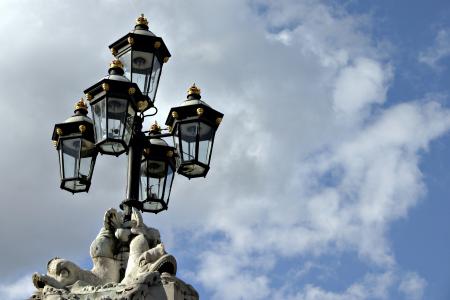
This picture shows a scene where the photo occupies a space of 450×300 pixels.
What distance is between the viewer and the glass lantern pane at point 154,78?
12555mm

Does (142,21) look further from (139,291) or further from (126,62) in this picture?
(139,291)

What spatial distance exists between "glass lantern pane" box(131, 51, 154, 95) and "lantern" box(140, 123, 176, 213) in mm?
558

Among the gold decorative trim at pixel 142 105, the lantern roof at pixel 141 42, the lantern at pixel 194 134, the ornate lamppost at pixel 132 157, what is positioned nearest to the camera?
the ornate lamppost at pixel 132 157

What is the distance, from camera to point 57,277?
1075 centimetres

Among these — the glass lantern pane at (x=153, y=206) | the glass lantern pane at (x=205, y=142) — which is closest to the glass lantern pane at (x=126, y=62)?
the glass lantern pane at (x=205, y=142)

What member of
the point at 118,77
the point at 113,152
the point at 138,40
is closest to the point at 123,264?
the point at 113,152

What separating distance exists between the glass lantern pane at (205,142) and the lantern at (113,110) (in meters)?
0.80

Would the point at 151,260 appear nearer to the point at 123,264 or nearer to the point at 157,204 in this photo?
the point at 123,264

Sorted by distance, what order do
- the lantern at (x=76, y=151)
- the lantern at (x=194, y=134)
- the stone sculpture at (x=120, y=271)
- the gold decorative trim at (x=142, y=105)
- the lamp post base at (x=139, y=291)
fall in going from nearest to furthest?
the lamp post base at (x=139, y=291) < the stone sculpture at (x=120, y=271) < the lantern at (x=194, y=134) < the gold decorative trim at (x=142, y=105) < the lantern at (x=76, y=151)

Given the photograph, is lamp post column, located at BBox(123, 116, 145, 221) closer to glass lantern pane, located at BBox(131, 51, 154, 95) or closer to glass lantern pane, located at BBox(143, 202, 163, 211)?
glass lantern pane, located at BBox(131, 51, 154, 95)

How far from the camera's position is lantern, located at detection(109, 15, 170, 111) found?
12.5m

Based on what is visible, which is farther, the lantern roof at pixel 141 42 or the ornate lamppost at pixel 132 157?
the lantern roof at pixel 141 42

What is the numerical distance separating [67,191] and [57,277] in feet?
5.29

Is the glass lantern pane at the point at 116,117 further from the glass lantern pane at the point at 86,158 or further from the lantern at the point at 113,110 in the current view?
the glass lantern pane at the point at 86,158
